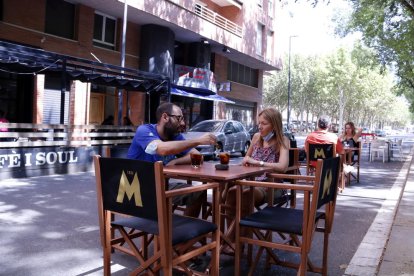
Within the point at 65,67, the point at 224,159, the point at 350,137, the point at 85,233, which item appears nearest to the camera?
the point at 224,159

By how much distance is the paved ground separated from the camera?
3928 millimetres

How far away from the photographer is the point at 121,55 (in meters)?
17.5

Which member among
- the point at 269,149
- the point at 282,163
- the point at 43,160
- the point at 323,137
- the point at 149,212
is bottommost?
the point at 43,160

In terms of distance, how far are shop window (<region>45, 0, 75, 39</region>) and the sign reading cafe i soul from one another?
7098 millimetres

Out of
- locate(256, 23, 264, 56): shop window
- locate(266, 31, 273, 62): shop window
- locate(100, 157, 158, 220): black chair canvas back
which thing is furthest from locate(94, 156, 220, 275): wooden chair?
locate(266, 31, 273, 62): shop window

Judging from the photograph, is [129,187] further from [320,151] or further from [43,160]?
[43,160]

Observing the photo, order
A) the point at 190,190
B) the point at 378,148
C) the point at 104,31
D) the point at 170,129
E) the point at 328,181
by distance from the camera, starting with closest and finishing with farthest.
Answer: the point at 190,190, the point at 328,181, the point at 170,129, the point at 378,148, the point at 104,31

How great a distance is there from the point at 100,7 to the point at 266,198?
1521cm

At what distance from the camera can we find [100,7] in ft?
57.1

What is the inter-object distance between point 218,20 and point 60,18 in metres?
10.7

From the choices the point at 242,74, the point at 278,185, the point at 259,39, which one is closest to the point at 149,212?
the point at 278,185

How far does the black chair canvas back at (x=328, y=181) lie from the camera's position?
3189 mm

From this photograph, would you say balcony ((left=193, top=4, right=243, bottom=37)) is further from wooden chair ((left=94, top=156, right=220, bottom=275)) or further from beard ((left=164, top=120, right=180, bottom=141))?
wooden chair ((left=94, top=156, right=220, bottom=275))

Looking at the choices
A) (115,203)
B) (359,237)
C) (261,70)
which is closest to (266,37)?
(261,70)
